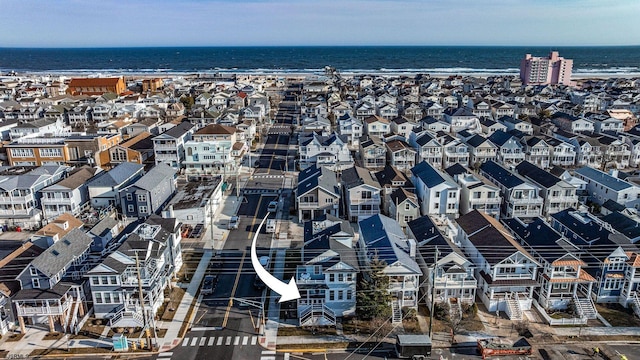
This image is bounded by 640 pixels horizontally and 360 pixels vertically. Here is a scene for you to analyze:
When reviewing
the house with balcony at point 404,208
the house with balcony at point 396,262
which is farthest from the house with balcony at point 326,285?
the house with balcony at point 404,208

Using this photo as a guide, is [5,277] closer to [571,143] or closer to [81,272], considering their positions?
[81,272]

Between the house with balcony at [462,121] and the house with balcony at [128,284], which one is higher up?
the house with balcony at [462,121]

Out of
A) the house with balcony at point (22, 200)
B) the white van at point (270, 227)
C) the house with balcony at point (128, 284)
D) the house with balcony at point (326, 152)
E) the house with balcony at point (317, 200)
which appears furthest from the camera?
the house with balcony at point (326, 152)

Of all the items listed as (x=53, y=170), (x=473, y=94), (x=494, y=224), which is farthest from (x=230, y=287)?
(x=473, y=94)

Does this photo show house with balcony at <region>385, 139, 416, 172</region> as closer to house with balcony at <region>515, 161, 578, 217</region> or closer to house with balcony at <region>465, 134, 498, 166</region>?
house with balcony at <region>465, 134, 498, 166</region>

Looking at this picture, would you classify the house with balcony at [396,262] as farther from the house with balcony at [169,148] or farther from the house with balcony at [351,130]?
the house with balcony at [351,130]

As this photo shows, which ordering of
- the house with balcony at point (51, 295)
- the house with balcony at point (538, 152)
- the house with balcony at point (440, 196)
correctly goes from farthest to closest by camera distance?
the house with balcony at point (538, 152)
the house with balcony at point (440, 196)
the house with balcony at point (51, 295)

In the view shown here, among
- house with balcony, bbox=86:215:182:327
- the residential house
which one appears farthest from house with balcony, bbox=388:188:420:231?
Answer: the residential house
